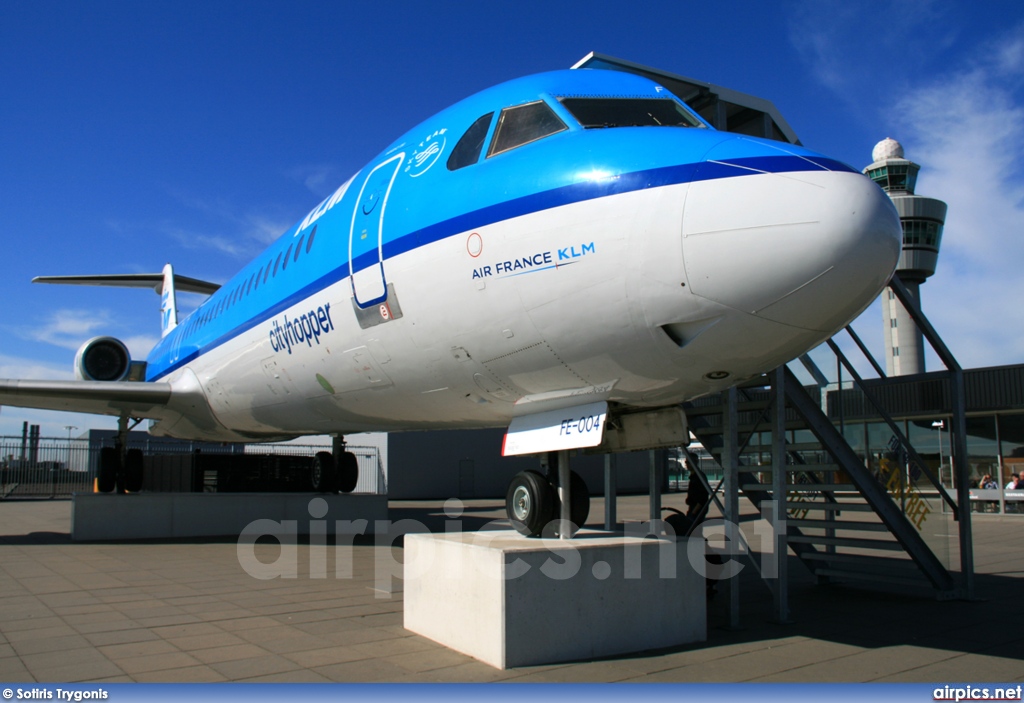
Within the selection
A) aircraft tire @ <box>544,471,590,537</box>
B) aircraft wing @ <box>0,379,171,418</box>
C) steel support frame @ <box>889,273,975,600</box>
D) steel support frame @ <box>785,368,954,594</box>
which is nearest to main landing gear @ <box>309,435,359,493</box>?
aircraft wing @ <box>0,379,171,418</box>

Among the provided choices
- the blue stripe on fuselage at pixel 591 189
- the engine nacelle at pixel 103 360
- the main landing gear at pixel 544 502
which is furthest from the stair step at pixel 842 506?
the engine nacelle at pixel 103 360

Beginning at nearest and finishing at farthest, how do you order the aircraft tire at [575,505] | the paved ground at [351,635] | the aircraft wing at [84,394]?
1. the paved ground at [351,635]
2. the aircraft tire at [575,505]
3. the aircraft wing at [84,394]

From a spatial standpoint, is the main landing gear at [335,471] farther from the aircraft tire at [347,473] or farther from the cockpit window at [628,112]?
the cockpit window at [628,112]

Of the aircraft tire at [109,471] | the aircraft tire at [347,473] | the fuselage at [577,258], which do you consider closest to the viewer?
the fuselage at [577,258]

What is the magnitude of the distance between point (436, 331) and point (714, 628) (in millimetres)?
3811

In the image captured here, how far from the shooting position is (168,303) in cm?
2378

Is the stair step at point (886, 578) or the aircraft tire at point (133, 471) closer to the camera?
the stair step at point (886, 578)

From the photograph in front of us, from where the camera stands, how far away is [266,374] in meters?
10.6

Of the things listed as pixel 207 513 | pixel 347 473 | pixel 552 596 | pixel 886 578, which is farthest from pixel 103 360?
pixel 886 578

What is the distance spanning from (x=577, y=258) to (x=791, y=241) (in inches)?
55.5

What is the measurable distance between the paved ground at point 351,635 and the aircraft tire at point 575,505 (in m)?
1.18

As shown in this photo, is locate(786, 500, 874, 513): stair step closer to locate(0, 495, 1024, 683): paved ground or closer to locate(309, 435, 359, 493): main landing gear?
locate(0, 495, 1024, 683): paved ground

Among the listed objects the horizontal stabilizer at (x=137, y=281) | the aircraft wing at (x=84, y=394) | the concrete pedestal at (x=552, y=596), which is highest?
the horizontal stabilizer at (x=137, y=281)

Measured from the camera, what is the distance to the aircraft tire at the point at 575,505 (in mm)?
6602
